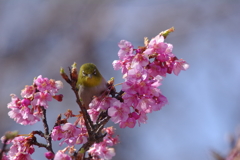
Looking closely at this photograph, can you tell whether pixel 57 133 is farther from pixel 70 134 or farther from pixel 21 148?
pixel 21 148

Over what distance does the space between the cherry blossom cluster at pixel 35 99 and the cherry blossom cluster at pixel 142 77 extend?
304mm

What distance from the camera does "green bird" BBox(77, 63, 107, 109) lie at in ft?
6.28

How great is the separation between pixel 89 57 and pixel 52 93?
18.5 feet

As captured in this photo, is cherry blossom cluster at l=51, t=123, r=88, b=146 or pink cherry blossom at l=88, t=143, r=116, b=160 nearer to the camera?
cherry blossom cluster at l=51, t=123, r=88, b=146

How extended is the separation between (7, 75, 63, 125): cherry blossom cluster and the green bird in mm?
286

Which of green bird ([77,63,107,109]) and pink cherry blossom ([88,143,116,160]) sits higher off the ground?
green bird ([77,63,107,109])

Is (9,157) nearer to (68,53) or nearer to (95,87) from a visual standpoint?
(95,87)

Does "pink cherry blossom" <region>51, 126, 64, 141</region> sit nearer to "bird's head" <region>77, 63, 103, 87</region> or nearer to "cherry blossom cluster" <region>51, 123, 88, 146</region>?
"cherry blossom cluster" <region>51, 123, 88, 146</region>

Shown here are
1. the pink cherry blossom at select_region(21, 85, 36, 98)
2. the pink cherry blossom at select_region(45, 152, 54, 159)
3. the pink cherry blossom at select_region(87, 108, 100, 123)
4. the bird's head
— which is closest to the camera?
the pink cherry blossom at select_region(45, 152, 54, 159)

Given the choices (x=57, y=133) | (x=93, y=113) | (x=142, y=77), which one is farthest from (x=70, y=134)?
(x=142, y=77)

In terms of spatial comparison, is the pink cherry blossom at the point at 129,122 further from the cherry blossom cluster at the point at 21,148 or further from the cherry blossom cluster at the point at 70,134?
the cherry blossom cluster at the point at 21,148

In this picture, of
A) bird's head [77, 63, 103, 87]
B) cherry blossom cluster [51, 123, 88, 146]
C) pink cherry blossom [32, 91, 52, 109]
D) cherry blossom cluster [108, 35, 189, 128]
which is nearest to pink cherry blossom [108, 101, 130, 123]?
cherry blossom cluster [108, 35, 189, 128]

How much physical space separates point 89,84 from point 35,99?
0.56 meters

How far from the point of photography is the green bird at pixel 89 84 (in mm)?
1915
